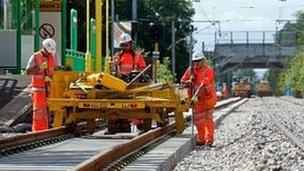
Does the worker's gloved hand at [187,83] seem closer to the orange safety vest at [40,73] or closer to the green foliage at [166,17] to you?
the orange safety vest at [40,73]

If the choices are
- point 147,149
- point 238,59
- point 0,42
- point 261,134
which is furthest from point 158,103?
point 238,59

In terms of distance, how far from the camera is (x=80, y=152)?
13.6 m

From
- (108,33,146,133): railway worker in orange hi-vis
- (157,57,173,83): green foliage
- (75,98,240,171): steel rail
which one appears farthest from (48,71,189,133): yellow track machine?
(157,57,173,83): green foliage

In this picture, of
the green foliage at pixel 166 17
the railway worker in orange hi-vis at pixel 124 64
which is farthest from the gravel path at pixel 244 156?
the green foliage at pixel 166 17

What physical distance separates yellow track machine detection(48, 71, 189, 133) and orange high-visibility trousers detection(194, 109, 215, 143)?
0.59 metres

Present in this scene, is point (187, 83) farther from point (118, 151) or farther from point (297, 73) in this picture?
point (297, 73)

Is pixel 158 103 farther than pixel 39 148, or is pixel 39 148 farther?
pixel 158 103

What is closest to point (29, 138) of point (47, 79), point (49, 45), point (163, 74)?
point (47, 79)

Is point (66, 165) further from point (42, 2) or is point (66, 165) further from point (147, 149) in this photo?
point (42, 2)

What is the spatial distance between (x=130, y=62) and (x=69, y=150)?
4.47m

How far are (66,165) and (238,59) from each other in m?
108

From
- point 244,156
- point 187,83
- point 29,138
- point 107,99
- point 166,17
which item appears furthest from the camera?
point 166,17

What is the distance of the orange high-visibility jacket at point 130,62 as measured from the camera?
17969 mm

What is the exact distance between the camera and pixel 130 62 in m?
18.0
